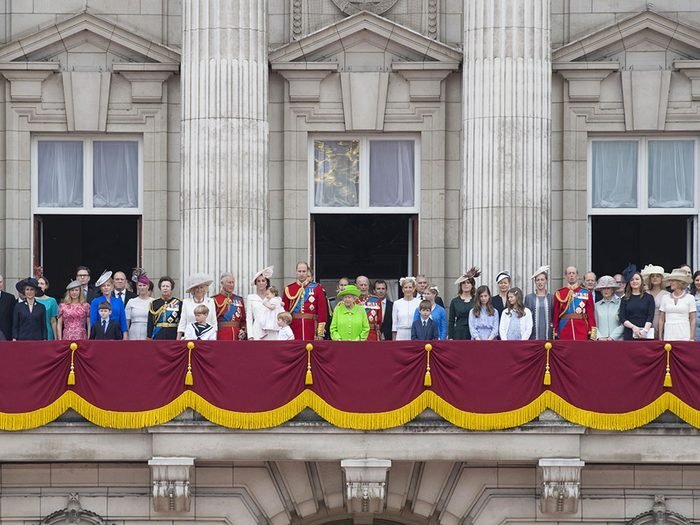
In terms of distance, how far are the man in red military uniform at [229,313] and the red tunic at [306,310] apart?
885 mm

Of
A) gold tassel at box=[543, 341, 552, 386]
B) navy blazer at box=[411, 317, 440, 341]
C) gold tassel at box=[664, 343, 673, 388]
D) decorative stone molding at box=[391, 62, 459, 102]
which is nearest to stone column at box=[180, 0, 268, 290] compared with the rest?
decorative stone molding at box=[391, 62, 459, 102]

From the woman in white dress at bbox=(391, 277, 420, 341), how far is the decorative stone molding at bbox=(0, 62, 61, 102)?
365 inches

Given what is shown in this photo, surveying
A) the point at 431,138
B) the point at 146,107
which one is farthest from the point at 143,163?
the point at 431,138

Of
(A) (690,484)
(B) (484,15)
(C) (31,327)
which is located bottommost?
(A) (690,484)

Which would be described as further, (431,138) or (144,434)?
(431,138)

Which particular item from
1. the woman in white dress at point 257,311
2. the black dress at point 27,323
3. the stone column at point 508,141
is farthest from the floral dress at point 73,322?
the stone column at point 508,141

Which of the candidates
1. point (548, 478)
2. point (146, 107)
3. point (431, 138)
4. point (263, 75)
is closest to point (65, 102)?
point (146, 107)

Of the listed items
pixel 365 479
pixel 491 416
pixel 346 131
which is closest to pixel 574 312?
pixel 491 416

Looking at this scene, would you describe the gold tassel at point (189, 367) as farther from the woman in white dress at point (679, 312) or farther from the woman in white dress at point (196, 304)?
the woman in white dress at point (679, 312)

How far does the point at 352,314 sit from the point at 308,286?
50.0 inches

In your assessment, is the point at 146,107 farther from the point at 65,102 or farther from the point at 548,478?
the point at 548,478

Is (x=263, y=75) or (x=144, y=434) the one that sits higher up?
(x=263, y=75)

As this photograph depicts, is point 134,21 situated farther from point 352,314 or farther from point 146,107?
point 352,314

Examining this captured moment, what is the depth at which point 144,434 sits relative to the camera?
35.8m
